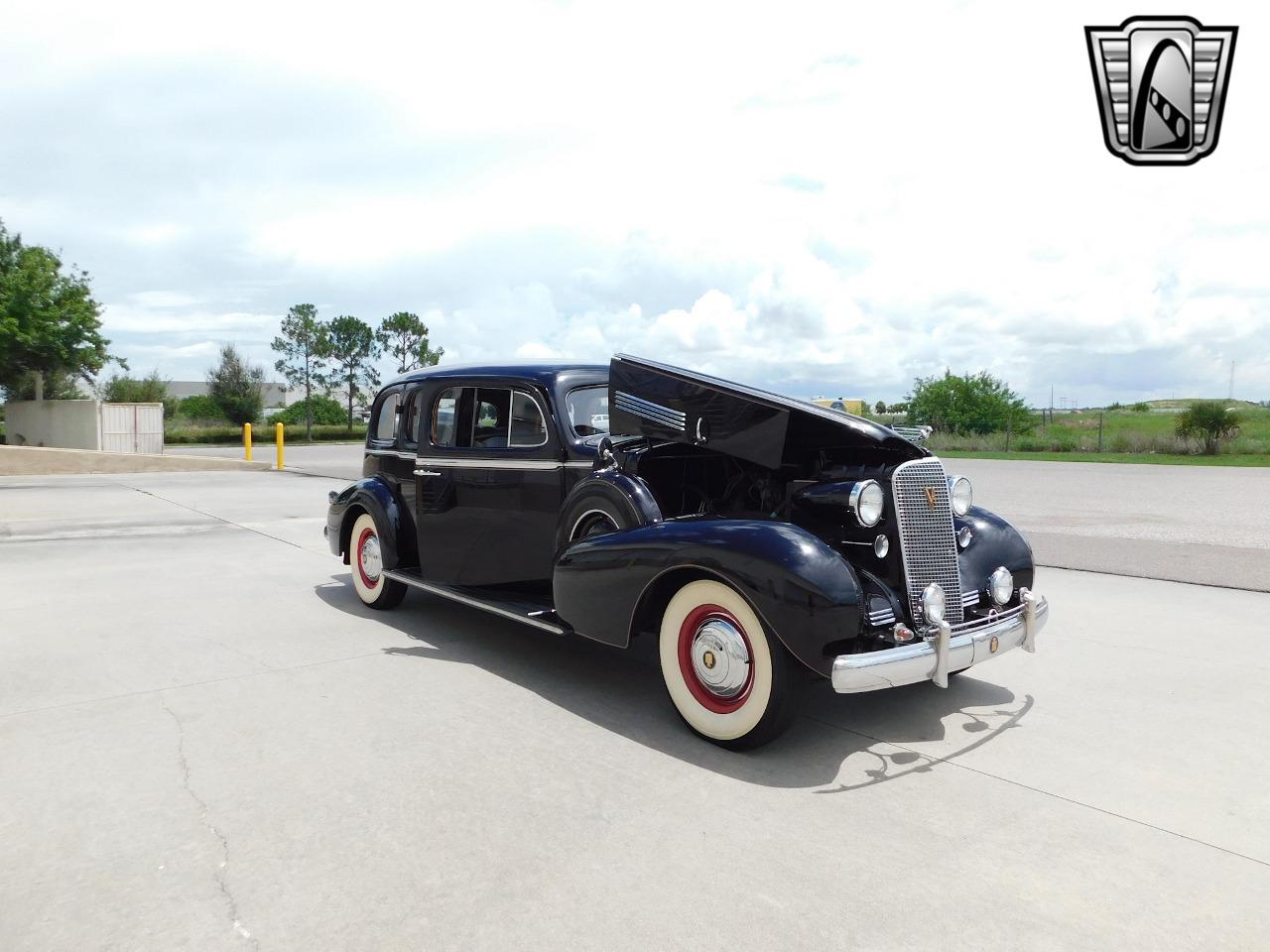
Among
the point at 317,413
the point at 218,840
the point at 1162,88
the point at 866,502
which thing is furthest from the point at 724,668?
the point at 317,413

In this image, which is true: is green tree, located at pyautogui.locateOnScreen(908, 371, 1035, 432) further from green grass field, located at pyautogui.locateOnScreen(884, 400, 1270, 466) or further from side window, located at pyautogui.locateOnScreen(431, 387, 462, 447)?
side window, located at pyautogui.locateOnScreen(431, 387, 462, 447)

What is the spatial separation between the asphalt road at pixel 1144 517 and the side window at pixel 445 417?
576cm

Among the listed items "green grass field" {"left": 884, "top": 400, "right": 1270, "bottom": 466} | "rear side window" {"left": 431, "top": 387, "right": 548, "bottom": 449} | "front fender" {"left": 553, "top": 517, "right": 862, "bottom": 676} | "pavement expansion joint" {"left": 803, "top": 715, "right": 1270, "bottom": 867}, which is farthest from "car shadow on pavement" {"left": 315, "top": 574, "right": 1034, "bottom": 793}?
"green grass field" {"left": 884, "top": 400, "right": 1270, "bottom": 466}

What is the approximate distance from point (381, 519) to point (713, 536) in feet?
10.8

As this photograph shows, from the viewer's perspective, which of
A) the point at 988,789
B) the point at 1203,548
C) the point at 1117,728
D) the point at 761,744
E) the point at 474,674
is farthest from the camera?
the point at 1203,548

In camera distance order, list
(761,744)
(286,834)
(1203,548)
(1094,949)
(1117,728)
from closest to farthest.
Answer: (1094,949)
(286,834)
(761,744)
(1117,728)
(1203,548)

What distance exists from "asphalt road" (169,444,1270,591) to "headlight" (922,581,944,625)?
15.9ft

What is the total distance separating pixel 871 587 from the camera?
158 inches

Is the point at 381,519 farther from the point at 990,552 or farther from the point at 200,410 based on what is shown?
the point at 200,410

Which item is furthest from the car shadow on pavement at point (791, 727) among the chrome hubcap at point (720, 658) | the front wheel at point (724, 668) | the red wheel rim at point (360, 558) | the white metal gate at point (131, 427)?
the white metal gate at point (131, 427)

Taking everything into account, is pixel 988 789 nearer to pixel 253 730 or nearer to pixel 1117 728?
pixel 1117 728

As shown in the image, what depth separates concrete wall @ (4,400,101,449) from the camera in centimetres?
2789

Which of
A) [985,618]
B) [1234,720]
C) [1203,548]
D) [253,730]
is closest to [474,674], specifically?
[253,730]

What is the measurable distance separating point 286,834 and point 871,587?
8.54 feet
